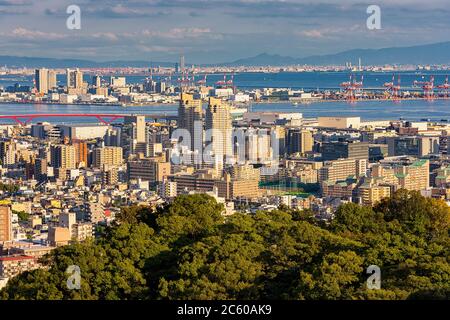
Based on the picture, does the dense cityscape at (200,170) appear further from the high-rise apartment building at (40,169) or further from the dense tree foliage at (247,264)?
the dense tree foliage at (247,264)

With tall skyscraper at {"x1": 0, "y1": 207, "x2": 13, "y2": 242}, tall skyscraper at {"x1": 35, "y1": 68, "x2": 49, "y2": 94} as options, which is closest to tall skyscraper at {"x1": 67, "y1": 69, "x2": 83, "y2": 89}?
tall skyscraper at {"x1": 35, "y1": 68, "x2": 49, "y2": 94}

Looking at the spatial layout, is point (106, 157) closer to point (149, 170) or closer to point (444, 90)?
point (149, 170)

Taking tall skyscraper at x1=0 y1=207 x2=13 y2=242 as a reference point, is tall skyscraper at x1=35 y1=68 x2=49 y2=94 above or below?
above

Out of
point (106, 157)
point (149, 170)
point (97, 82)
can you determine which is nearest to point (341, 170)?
point (149, 170)

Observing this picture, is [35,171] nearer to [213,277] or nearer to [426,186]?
[426,186]

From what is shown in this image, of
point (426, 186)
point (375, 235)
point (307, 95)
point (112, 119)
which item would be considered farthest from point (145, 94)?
point (375, 235)

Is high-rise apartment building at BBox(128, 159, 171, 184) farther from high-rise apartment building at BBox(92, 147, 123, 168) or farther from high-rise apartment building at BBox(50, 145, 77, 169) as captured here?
high-rise apartment building at BBox(92, 147, 123, 168)

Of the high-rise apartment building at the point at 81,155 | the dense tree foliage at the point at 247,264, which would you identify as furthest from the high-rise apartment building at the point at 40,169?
the dense tree foliage at the point at 247,264
